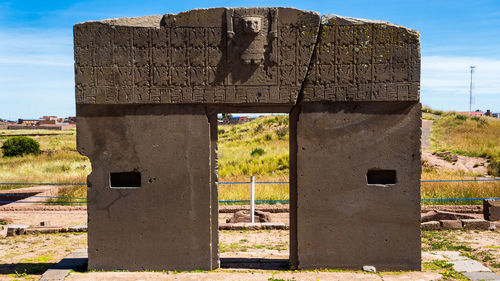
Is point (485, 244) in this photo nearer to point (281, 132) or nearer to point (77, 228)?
point (77, 228)

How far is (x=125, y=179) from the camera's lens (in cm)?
609

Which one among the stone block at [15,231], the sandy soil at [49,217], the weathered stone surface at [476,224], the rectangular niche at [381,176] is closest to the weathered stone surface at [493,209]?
the weathered stone surface at [476,224]

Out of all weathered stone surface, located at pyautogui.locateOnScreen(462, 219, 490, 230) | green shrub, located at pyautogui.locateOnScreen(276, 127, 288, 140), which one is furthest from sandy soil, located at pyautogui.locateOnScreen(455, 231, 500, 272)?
green shrub, located at pyautogui.locateOnScreen(276, 127, 288, 140)

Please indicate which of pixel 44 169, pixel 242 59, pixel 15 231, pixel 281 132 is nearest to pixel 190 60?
pixel 242 59

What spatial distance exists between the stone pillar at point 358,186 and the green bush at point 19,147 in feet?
76.5

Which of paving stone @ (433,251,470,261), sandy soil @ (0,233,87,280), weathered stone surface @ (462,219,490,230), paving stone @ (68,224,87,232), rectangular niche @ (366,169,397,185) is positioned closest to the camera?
rectangular niche @ (366,169,397,185)

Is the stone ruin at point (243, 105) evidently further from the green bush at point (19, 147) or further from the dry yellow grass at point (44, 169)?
the green bush at point (19, 147)

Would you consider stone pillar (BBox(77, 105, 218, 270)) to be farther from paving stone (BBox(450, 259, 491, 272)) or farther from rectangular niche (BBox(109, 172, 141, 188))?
paving stone (BBox(450, 259, 491, 272))

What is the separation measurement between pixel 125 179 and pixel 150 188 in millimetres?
430

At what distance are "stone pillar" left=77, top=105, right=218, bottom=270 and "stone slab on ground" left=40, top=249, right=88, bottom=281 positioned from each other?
1.11 ft

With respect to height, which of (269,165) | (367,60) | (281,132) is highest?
(367,60)

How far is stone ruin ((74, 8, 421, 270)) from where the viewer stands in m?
5.68

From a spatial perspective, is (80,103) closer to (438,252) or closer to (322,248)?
(322,248)

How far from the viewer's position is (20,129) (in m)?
58.4
